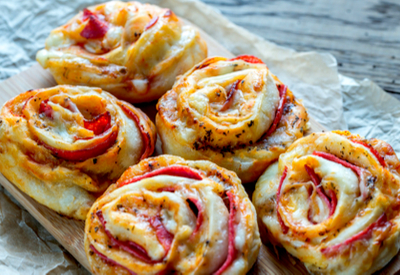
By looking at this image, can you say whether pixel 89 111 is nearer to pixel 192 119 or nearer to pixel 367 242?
pixel 192 119

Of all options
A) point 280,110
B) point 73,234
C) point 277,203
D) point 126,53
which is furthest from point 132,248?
point 126,53

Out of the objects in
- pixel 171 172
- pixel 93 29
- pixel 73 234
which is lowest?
pixel 73 234

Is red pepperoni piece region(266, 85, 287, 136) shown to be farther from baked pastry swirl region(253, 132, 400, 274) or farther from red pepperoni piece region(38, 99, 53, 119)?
red pepperoni piece region(38, 99, 53, 119)

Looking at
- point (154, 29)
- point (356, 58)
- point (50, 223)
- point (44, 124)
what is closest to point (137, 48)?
point (154, 29)

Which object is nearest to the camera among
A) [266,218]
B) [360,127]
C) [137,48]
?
[266,218]

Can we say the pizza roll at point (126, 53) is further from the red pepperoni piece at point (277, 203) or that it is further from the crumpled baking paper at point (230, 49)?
the red pepperoni piece at point (277, 203)

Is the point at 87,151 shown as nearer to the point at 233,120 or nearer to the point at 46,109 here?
the point at 46,109
